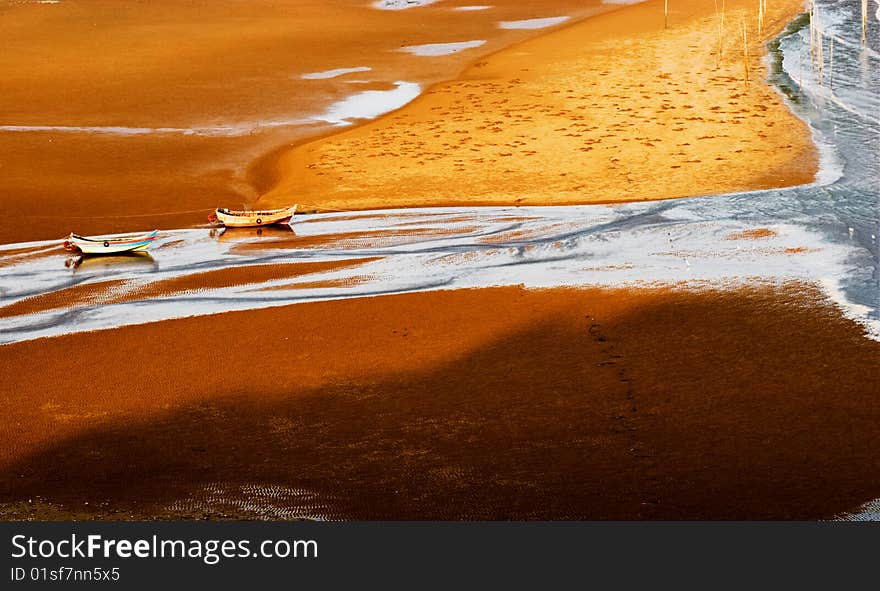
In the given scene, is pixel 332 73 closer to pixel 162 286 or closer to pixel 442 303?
pixel 162 286

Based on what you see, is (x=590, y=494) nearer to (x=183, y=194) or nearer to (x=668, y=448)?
(x=668, y=448)

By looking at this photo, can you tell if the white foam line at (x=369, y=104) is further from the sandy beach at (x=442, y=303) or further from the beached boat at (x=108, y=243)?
the beached boat at (x=108, y=243)

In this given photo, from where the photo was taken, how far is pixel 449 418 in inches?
595

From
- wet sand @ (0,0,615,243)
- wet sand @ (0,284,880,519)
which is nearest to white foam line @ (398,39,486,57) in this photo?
wet sand @ (0,0,615,243)

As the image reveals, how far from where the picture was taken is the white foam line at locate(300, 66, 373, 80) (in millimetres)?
40812

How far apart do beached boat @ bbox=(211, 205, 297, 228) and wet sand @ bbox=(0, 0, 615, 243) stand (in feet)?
4.24

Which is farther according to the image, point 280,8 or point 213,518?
point 280,8

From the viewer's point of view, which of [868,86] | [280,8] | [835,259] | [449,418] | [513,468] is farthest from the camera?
[280,8]

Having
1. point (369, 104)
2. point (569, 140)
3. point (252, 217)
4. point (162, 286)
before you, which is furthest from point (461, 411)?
point (369, 104)

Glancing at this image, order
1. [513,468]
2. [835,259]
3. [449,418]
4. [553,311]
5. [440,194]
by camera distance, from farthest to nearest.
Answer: [440,194] → [835,259] → [553,311] → [449,418] → [513,468]

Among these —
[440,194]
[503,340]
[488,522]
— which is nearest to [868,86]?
[440,194]

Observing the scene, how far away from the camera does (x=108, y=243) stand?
22875mm

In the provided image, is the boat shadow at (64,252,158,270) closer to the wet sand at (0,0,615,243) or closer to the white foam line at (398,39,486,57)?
the wet sand at (0,0,615,243)

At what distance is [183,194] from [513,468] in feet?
52.7
